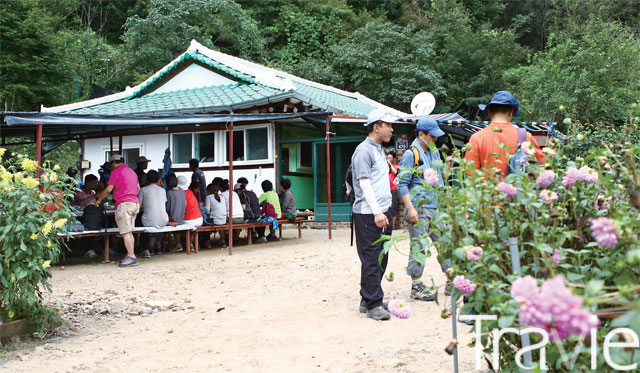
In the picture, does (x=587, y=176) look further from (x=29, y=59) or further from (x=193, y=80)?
(x=29, y=59)

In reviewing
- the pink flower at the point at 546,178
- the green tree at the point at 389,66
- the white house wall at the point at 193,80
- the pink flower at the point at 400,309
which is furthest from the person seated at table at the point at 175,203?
the green tree at the point at 389,66

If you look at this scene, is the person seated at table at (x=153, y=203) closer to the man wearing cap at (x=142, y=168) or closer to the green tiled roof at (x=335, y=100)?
the man wearing cap at (x=142, y=168)

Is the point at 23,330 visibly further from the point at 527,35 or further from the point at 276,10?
the point at 527,35

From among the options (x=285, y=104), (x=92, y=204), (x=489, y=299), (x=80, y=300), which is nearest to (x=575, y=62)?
(x=285, y=104)

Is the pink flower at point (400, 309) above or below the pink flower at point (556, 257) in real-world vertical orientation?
below

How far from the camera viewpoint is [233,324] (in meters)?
5.17

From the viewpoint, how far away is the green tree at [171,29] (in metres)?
22.5

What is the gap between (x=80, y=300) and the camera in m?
6.11

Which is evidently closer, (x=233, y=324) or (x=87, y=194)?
(x=233, y=324)

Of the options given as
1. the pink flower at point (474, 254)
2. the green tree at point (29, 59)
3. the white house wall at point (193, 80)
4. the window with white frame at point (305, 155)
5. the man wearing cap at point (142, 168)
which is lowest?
the pink flower at point (474, 254)

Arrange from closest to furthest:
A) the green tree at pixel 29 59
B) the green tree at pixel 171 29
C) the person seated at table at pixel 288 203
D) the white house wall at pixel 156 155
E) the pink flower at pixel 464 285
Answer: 1. the pink flower at pixel 464 285
2. the person seated at table at pixel 288 203
3. the white house wall at pixel 156 155
4. the green tree at pixel 29 59
5. the green tree at pixel 171 29

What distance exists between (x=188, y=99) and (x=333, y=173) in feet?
13.6

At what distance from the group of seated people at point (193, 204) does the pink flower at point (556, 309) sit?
8042 millimetres

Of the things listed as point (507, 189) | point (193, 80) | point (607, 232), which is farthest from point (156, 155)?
point (607, 232)
